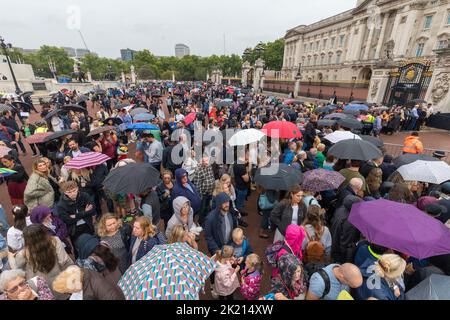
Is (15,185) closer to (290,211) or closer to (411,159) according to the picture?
(290,211)

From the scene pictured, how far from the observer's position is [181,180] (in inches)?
157

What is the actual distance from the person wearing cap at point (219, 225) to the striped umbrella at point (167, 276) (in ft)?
3.39

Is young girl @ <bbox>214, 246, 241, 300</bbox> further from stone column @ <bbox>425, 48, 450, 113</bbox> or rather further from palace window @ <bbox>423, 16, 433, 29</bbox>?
palace window @ <bbox>423, 16, 433, 29</bbox>

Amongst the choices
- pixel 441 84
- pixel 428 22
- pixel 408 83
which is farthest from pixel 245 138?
pixel 428 22

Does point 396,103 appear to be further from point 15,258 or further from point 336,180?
point 15,258

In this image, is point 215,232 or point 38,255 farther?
point 215,232

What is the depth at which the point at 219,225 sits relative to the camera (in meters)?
3.49

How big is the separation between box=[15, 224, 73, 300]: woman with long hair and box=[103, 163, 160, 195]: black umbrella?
107 cm

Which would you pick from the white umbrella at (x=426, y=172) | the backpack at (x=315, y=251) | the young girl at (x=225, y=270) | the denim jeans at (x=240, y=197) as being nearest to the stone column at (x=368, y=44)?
the white umbrella at (x=426, y=172)

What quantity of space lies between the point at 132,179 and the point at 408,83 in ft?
60.5

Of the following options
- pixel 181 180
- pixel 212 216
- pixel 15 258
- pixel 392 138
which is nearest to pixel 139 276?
pixel 212 216
